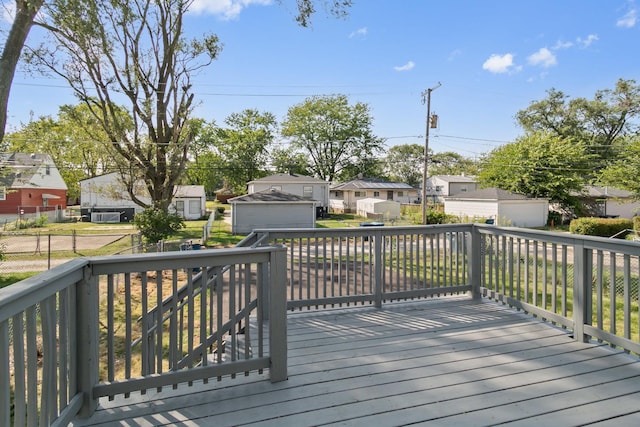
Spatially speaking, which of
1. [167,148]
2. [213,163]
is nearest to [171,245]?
[167,148]

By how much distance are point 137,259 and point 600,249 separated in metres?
3.17

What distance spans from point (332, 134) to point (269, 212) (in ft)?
69.8

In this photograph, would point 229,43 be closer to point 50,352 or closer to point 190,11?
point 190,11

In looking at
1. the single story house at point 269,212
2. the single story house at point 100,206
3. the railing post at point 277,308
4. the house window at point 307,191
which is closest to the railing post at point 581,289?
the railing post at point 277,308

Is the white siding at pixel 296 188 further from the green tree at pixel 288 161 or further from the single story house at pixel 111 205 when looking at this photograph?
the green tree at pixel 288 161

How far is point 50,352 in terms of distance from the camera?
1578mm

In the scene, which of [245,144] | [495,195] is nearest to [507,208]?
[495,195]

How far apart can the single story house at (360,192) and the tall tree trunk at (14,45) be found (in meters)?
31.2

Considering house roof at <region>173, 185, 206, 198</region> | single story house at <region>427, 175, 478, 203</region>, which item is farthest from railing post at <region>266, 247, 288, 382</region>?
single story house at <region>427, 175, 478, 203</region>

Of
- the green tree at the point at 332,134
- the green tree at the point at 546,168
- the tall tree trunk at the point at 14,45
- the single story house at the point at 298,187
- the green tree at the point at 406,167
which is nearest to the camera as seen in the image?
the tall tree trunk at the point at 14,45

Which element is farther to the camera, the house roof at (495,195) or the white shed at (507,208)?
the house roof at (495,195)

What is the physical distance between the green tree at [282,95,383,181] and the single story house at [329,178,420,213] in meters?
4.56

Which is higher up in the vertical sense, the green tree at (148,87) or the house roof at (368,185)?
the green tree at (148,87)

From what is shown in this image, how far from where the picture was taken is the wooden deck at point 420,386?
1.97m
